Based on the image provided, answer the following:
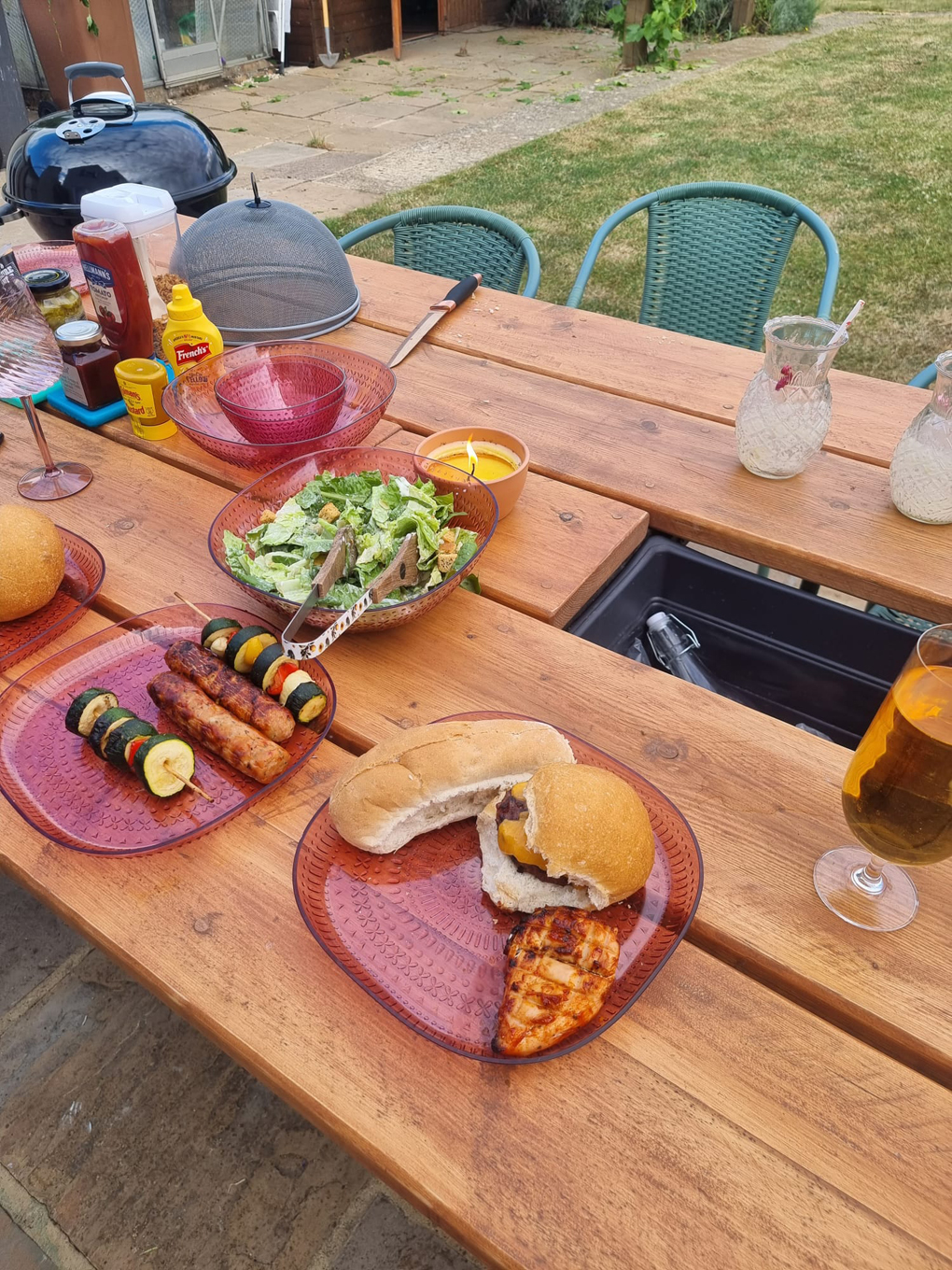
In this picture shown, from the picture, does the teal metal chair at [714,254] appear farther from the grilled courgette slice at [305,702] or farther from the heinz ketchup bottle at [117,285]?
the grilled courgette slice at [305,702]

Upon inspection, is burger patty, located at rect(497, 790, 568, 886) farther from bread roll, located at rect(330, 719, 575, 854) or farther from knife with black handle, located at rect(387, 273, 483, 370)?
knife with black handle, located at rect(387, 273, 483, 370)

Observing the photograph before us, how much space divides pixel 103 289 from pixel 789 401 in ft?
4.55

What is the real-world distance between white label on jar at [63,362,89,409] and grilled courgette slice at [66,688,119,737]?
3.30 ft

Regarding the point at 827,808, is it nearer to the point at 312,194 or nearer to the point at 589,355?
the point at 589,355

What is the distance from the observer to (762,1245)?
74cm

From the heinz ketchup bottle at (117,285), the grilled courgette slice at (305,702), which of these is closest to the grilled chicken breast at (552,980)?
the grilled courgette slice at (305,702)

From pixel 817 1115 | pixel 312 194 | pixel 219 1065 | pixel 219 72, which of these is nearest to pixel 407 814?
pixel 817 1115

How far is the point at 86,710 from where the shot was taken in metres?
1.14

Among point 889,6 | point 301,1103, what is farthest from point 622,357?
point 889,6

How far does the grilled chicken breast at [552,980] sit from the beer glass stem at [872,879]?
12.8 inches

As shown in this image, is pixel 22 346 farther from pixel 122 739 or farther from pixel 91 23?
pixel 91 23

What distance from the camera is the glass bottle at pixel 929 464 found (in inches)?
57.5

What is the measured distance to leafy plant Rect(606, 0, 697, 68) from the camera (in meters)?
8.70

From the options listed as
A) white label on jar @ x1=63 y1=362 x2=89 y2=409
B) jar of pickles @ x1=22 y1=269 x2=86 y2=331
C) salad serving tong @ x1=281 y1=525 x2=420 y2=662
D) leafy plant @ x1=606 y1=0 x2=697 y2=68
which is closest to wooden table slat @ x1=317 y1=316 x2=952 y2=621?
salad serving tong @ x1=281 y1=525 x2=420 y2=662
